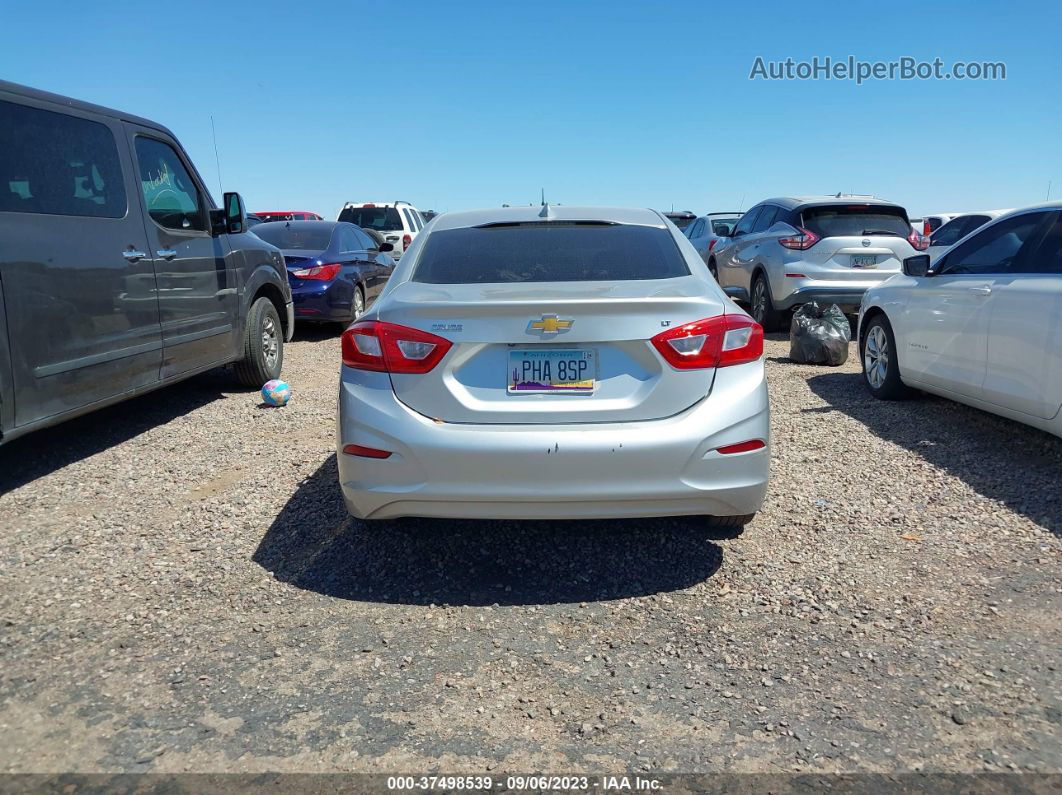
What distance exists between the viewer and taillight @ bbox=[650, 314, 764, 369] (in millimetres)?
3215

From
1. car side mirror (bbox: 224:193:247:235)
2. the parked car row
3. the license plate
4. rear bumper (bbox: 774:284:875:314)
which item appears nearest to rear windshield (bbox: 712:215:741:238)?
the parked car row

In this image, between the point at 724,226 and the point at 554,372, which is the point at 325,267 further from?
the point at 554,372

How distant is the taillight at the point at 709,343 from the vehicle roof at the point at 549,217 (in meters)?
1.07

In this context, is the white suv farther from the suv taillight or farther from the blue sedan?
the suv taillight

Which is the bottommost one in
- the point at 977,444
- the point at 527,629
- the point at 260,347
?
the point at 977,444

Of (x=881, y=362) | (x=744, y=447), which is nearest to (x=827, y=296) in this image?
(x=881, y=362)

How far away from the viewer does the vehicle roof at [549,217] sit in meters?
4.18

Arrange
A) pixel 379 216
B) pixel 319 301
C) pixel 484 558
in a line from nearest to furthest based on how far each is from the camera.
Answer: pixel 484 558 < pixel 319 301 < pixel 379 216

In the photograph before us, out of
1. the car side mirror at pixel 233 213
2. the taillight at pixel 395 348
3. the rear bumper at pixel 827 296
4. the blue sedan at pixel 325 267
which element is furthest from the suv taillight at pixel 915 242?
the taillight at pixel 395 348

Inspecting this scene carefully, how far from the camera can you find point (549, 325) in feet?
10.5

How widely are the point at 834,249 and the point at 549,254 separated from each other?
7084 millimetres

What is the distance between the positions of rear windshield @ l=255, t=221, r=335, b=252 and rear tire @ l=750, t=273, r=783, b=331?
5.82 m

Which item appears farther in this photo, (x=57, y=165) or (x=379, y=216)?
(x=379, y=216)

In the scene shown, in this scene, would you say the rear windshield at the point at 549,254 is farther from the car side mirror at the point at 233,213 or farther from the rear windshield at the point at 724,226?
the rear windshield at the point at 724,226
